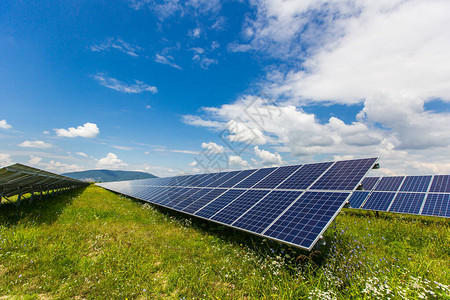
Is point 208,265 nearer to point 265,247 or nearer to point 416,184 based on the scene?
point 265,247

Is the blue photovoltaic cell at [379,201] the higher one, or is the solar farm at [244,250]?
the solar farm at [244,250]

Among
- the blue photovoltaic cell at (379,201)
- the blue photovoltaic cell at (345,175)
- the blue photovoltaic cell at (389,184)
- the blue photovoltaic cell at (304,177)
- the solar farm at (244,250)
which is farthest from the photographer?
the blue photovoltaic cell at (389,184)

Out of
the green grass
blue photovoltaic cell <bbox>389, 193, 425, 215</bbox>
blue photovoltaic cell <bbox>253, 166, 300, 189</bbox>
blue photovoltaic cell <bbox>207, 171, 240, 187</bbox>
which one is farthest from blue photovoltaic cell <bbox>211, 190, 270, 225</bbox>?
blue photovoltaic cell <bbox>389, 193, 425, 215</bbox>

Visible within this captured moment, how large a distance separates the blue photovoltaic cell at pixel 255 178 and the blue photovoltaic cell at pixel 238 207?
5.34 ft

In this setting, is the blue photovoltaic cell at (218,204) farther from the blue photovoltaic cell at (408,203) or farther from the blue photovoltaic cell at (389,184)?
the blue photovoltaic cell at (389,184)

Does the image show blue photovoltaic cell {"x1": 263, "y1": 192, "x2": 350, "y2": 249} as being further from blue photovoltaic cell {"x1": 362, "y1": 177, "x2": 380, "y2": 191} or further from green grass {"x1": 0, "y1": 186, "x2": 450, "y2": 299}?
blue photovoltaic cell {"x1": 362, "y1": 177, "x2": 380, "y2": 191}

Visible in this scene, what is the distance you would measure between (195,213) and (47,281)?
241 inches

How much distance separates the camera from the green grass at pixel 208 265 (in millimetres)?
5188

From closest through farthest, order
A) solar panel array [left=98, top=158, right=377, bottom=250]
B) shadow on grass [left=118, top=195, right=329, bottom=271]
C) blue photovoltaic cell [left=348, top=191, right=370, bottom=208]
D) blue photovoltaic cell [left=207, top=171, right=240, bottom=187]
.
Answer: solar panel array [left=98, top=158, right=377, bottom=250] → shadow on grass [left=118, top=195, right=329, bottom=271] → blue photovoltaic cell [left=207, top=171, right=240, bottom=187] → blue photovoltaic cell [left=348, top=191, right=370, bottom=208]

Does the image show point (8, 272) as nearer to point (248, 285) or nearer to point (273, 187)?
point (248, 285)

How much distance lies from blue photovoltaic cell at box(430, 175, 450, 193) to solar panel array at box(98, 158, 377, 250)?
11.3 meters

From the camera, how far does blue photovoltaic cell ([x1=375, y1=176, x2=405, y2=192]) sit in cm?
1809

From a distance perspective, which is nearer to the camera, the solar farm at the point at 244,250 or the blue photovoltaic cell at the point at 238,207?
the solar farm at the point at 244,250

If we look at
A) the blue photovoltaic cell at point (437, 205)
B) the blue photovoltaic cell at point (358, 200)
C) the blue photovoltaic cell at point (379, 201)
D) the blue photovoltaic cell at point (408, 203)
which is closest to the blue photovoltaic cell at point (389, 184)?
the blue photovoltaic cell at point (379, 201)
